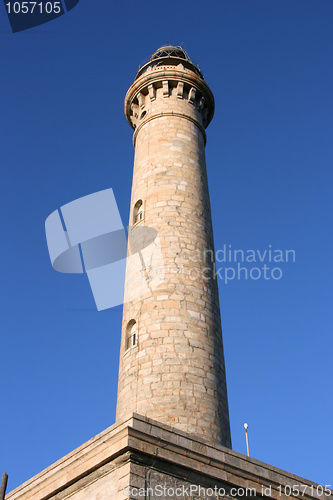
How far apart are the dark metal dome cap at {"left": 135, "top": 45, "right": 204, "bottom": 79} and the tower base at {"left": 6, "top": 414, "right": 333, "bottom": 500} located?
12988mm

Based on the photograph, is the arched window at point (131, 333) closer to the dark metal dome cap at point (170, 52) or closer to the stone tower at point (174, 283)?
the stone tower at point (174, 283)

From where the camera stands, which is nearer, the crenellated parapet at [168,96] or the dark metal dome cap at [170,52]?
the crenellated parapet at [168,96]

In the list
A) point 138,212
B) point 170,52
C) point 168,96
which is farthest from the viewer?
point 170,52

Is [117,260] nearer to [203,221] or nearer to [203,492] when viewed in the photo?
[203,221]

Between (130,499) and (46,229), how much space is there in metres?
9.27

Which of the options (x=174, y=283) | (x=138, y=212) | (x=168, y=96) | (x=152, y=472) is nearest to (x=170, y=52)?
(x=168, y=96)

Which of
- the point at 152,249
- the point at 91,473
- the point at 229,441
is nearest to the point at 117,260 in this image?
the point at 152,249

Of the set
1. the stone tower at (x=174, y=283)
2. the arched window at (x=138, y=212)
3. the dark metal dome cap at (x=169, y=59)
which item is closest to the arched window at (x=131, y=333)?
the stone tower at (x=174, y=283)

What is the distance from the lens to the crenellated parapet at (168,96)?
16531 millimetres

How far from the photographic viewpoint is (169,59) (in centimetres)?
1889

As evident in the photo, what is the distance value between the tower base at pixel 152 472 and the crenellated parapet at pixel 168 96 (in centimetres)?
1008

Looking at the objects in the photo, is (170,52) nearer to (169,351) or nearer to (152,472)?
(169,351)

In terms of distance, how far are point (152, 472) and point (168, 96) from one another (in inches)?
453

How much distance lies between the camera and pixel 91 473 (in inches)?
332
